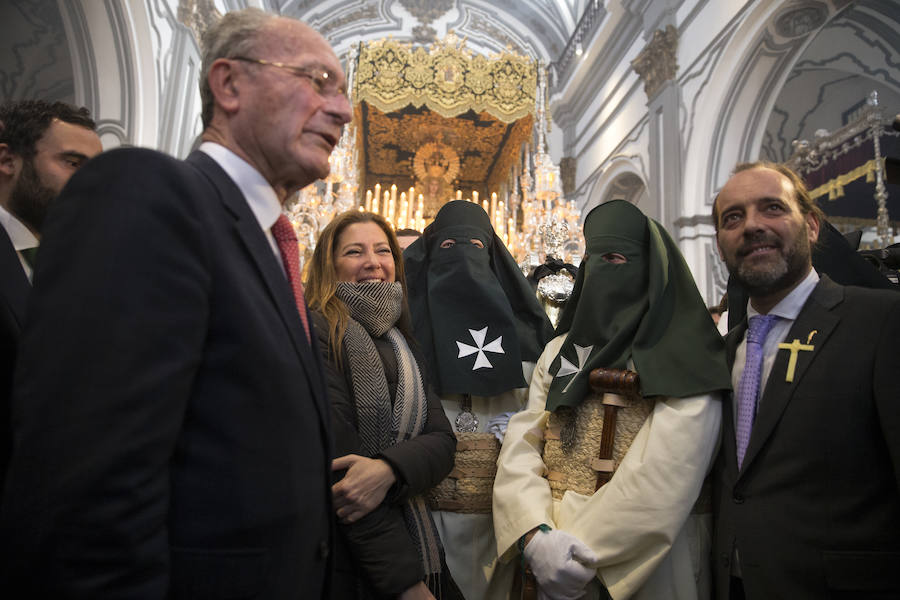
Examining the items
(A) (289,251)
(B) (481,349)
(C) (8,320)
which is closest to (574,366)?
(B) (481,349)

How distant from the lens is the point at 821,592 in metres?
1.43

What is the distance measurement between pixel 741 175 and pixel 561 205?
5.11 meters

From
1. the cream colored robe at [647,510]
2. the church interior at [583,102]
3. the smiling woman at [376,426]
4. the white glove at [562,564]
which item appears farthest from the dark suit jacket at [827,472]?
the church interior at [583,102]

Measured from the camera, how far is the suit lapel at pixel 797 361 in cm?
161

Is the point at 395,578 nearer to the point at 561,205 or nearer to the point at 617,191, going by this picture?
the point at 561,205

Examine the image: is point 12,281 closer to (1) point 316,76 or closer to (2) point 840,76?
(1) point 316,76

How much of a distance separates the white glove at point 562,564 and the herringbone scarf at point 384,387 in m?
0.31

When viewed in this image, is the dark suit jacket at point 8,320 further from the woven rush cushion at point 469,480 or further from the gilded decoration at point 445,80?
the gilded decoration at point 445,80

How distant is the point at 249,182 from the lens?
103 cm

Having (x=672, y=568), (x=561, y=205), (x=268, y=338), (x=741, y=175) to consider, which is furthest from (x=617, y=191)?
(x=268, y=338)

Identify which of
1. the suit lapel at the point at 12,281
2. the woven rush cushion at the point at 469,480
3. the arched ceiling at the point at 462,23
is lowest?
the woven rush cushion at the point at 469,480

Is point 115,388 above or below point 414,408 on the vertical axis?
above

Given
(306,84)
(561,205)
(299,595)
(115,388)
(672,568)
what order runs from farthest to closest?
1. (561,205)
2. (672,568)
3. (306,84)
4. (299,595)
5. (115,388)

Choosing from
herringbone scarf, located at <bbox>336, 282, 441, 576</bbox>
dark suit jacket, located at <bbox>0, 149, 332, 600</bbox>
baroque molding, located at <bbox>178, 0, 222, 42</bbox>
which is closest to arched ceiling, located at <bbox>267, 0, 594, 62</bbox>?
baroque molding, located at <bbox>178, 0, 222, 42</bbox>
